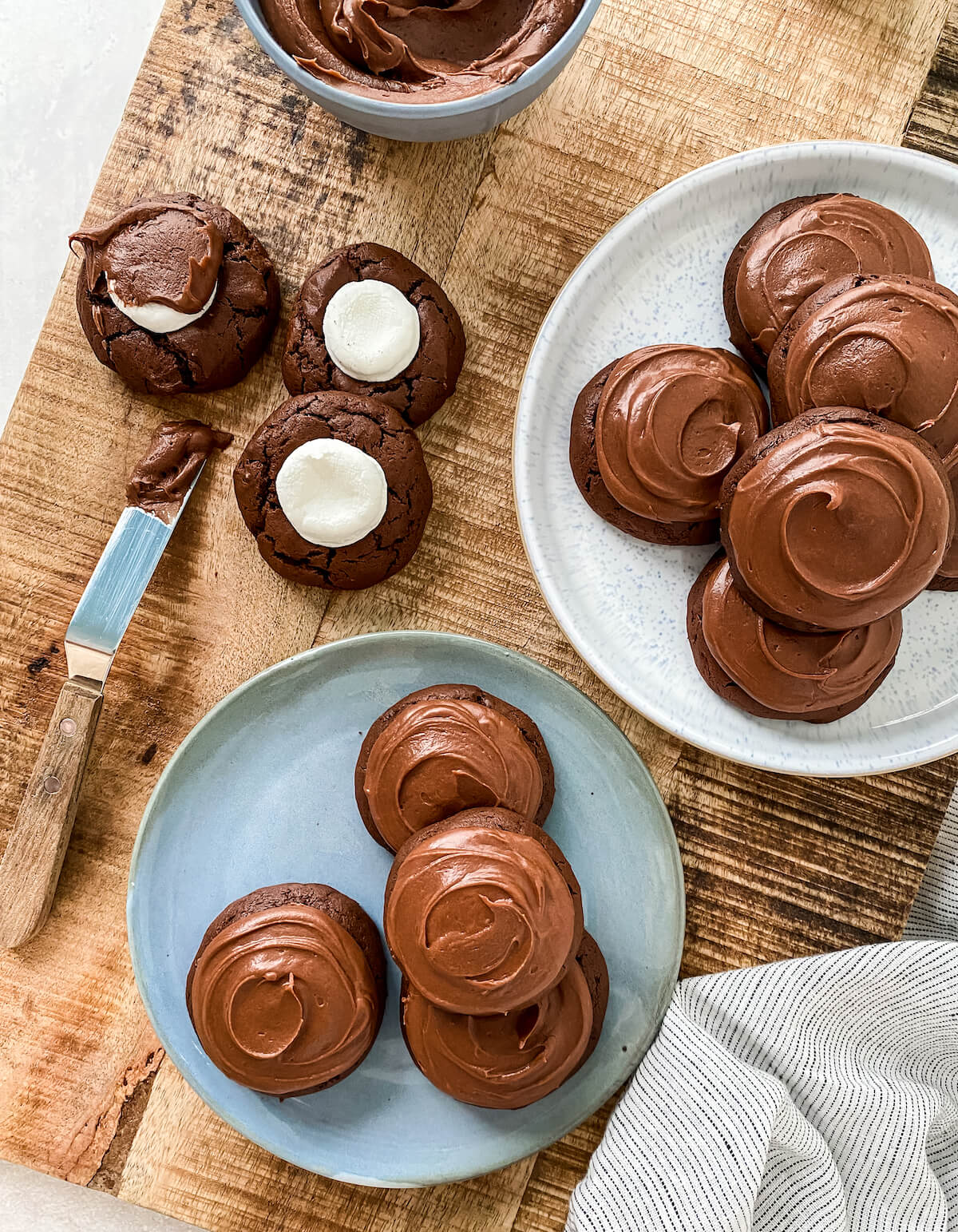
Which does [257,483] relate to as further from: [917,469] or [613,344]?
[917,469]

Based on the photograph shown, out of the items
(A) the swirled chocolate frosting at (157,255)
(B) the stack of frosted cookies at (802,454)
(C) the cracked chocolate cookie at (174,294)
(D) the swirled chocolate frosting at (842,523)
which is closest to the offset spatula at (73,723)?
(C) the cracked chocolate cookie at (174,294)

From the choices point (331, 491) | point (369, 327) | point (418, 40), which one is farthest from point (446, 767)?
point (418, 40)

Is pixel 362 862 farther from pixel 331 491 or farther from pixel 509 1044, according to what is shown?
pixel 331 491

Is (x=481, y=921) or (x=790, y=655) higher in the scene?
(x=790, y=655)

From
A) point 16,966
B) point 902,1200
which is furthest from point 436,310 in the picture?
point 902,1200

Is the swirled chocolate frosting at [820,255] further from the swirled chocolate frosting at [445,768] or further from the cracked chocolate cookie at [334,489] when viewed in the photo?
the swirled chocolate frosting at [445,768]
